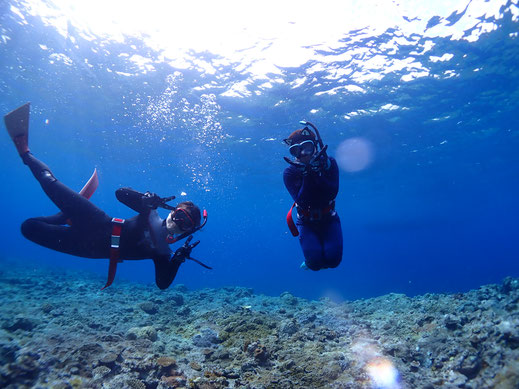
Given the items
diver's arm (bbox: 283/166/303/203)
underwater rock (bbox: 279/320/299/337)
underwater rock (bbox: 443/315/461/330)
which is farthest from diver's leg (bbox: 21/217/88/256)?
underwater rock (bbox: 443/315/461/330)

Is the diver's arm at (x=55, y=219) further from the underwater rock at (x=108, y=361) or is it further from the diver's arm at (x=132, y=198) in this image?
the underwater rock at (x=108, y=361)

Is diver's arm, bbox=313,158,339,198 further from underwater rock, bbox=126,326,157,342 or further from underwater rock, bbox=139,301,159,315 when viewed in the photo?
underwater rock, bbox=139,301,159,315

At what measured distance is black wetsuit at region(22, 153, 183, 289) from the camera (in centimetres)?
483

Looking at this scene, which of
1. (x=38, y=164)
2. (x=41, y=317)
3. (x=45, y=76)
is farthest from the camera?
(x=45, y=76)

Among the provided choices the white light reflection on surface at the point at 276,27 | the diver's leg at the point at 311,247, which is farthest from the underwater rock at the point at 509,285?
the white light reflection on surface at the point at 276,27

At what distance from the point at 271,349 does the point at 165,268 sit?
2.79m

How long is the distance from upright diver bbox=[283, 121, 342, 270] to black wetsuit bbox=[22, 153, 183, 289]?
8.89ft

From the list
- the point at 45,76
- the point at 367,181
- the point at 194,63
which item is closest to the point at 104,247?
the point at 194,63

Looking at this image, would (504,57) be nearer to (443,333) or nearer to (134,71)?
(443,333)

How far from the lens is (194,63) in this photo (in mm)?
15930

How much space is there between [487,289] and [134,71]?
20353 millimetres

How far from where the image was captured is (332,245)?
5781 mm

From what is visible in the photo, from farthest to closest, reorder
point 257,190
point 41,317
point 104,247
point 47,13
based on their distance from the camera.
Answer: point 257,190 < point 47,13 < point 41,317 < point 104,247

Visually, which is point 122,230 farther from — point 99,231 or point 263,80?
point 263,80
